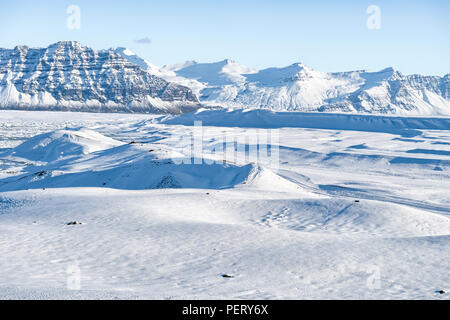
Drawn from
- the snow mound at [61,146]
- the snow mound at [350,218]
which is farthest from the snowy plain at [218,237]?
the snow mound at [61,146]

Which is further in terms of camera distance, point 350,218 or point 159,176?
point 159,176

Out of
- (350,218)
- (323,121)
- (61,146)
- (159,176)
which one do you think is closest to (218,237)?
(350,218)

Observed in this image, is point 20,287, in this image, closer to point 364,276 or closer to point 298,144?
point 364,276

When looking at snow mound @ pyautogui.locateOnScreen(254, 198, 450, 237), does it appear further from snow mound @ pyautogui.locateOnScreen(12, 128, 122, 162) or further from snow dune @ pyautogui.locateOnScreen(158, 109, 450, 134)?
snow dune @ pyautogui.locateOnScreen(158, 109, 450, 134)

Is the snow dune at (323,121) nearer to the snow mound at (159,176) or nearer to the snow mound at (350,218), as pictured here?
the snow mound at (159,176)

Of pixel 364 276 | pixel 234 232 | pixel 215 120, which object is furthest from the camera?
pixel 215 120

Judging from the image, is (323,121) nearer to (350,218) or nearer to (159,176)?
(159,176)

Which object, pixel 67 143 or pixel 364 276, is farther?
pixel 67 143
